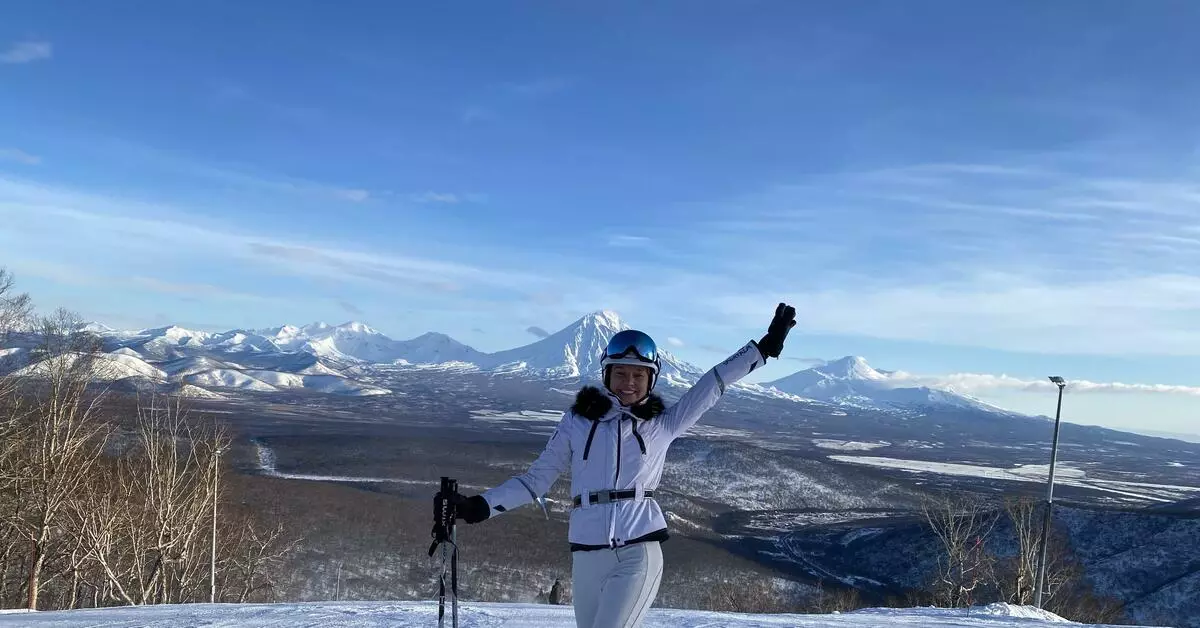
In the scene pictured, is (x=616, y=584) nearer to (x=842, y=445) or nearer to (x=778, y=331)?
(x=778, y=331)

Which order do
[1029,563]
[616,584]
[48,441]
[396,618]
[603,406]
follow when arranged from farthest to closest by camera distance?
[1029,563], [48,441], [396,618], [603,406], [616,584]

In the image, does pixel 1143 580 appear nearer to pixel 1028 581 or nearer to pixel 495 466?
pixel 1028 581

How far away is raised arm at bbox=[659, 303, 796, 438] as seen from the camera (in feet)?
14.1

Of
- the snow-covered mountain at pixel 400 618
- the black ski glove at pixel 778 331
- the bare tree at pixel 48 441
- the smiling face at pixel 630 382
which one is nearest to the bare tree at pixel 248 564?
the bare tree at pixel 48 441

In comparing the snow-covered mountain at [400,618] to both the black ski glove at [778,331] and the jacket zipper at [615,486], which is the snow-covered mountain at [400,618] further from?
the black ski glove at [778,331]

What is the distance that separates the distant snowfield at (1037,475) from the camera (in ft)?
395

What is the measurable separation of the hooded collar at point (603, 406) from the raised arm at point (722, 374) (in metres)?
0.08

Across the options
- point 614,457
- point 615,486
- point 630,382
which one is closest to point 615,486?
point 615,486

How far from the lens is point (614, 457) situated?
4.12 metres

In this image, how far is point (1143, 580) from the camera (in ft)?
161

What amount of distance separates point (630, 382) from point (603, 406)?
0.24 m

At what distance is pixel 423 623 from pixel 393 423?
6389 inches

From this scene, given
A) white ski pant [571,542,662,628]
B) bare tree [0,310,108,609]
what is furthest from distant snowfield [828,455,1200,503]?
white ski pant [571,542,662,628]

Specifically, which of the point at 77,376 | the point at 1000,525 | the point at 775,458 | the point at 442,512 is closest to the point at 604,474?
the point at 442,512
